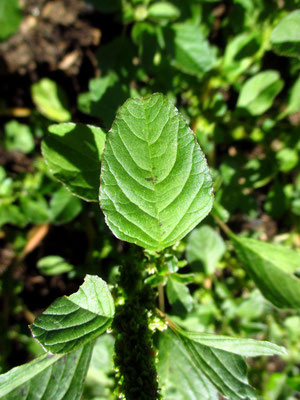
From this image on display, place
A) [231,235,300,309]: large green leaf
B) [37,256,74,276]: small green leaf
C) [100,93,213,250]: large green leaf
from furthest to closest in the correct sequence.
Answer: [37,256,74,276]: small green leaf → [231,235,300,309]: large green leaf → [100,93,213,250]: large green leaf

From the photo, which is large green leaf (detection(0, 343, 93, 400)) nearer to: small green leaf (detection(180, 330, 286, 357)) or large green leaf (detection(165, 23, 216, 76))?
small green leaf (detection(180, 330, 286, 357))

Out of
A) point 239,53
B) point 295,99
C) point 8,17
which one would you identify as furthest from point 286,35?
point 8,17

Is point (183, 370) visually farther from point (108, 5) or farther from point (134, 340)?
point (108, 5)

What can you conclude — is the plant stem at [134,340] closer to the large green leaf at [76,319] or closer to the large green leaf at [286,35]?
the large green leaf at [76,319]

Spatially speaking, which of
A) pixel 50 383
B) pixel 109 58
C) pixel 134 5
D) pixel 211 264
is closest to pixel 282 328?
pixel 211 264

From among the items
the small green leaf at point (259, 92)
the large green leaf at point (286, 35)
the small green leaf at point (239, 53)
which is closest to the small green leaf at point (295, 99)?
the small green leaf at point (259, 92)

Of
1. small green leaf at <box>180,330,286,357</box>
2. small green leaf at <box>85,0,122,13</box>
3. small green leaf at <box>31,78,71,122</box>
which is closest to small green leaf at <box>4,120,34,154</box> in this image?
small green leaf at <box>31,78,71,122</box>
